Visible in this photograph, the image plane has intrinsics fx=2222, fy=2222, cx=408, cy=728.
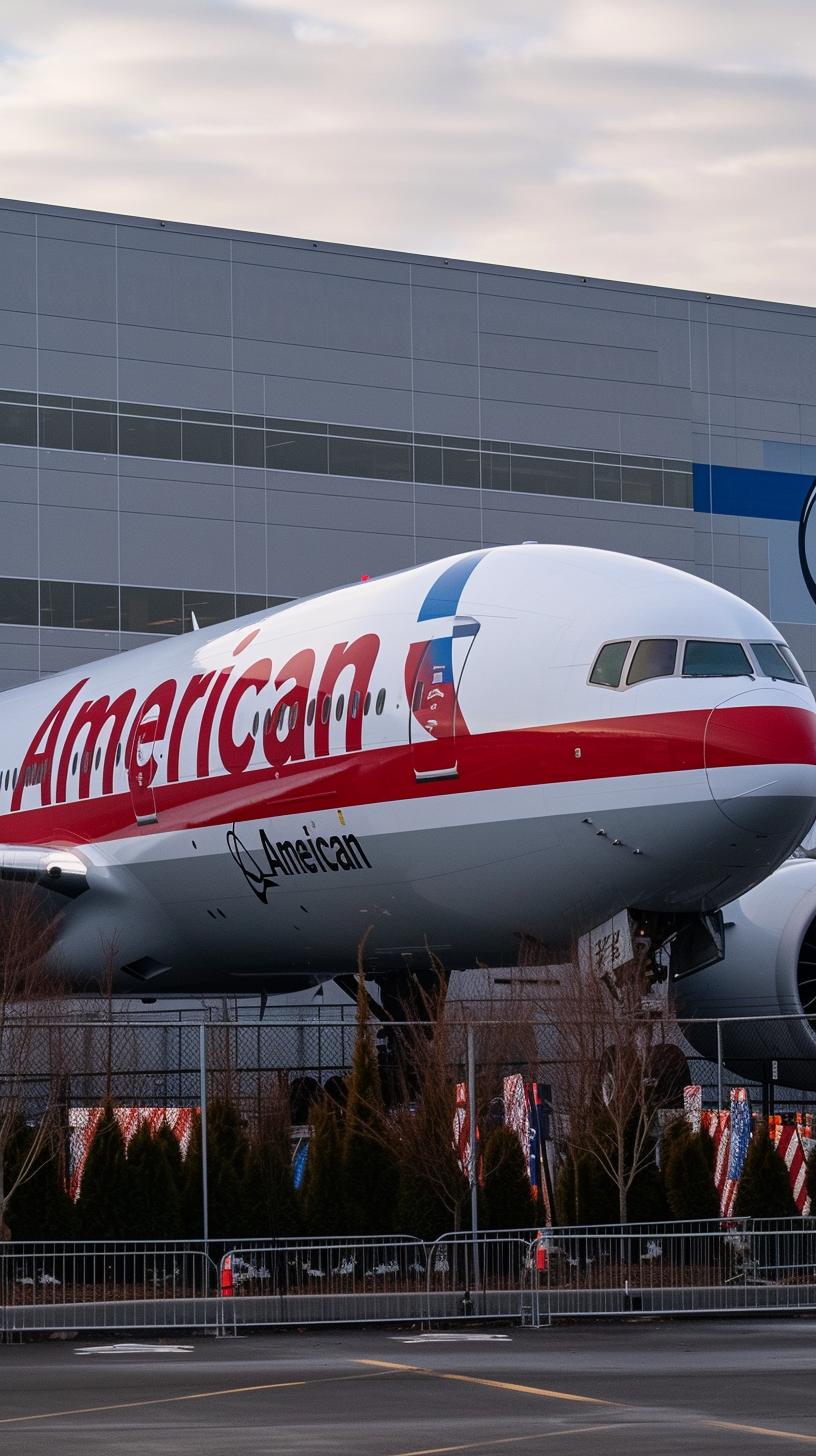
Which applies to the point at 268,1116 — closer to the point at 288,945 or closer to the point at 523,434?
the point at 288,945

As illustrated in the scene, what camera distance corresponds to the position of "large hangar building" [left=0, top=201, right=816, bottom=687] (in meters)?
39.5

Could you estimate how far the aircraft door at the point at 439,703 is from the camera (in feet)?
60.1

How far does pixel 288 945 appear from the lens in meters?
21.6

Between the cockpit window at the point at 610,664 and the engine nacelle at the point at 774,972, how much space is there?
4.66 meters

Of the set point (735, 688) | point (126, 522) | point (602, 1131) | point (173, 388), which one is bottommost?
point (602, 1131)

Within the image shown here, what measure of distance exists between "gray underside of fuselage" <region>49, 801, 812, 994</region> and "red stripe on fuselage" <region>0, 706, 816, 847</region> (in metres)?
0.32

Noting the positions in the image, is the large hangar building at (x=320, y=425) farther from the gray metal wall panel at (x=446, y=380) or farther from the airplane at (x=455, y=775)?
the airplane at (x=455, y=775)

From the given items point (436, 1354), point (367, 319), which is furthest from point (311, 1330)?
point (367, 319)

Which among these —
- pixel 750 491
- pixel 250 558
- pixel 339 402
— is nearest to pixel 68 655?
pixel 250 558

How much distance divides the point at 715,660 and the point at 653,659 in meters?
0.50

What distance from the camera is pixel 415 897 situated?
19312 millimetres

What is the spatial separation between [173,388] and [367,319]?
4274 mm

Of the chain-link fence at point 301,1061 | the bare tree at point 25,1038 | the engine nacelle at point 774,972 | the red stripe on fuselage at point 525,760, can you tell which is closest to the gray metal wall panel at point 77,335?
the chain-link fence at point 301,1061

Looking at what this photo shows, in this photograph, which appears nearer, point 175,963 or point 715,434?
point 175,963
